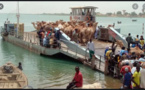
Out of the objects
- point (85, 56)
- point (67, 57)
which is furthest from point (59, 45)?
point (85, 56)

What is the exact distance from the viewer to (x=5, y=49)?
28531 millimetres

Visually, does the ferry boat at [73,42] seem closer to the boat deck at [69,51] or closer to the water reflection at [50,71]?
the boat deck at [69,51]

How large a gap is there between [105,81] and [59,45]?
7.10m

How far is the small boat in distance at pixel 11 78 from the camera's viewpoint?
11289 mm

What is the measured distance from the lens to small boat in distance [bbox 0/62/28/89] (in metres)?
11.3

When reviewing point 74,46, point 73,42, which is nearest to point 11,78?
point 74,46

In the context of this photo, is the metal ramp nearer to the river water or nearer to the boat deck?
the boat deck

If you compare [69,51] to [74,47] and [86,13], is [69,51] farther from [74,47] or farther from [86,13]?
[86,13]

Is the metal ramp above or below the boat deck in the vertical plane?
above

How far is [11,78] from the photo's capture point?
12875 mm

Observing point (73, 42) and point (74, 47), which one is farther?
point (73, 42)

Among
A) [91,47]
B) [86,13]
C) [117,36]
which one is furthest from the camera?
[86,13]

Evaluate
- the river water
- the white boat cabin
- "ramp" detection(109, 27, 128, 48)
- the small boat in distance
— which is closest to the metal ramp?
the river water

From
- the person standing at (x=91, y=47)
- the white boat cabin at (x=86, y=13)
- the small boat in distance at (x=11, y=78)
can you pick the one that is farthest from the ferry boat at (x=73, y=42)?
the small boat in distance at (x=11, y=78)
